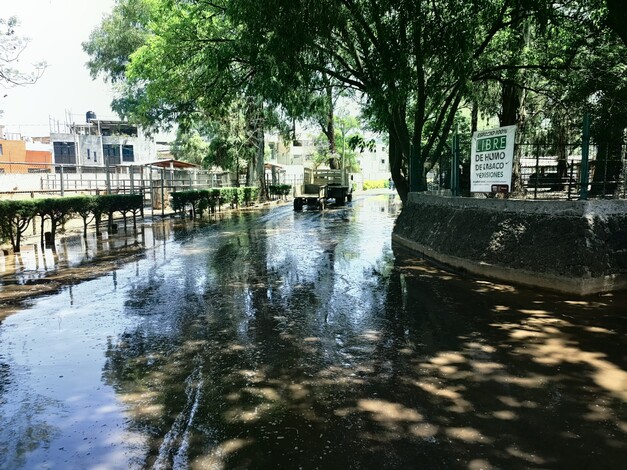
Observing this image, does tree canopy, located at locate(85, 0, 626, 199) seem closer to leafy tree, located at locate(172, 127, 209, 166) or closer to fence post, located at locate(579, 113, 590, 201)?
fence post, located at locate(579, 113, 590, 201)

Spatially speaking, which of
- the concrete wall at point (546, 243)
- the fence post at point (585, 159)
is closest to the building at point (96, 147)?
the concrete wall at point (546, 243)

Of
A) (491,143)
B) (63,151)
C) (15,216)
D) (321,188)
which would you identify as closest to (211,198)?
(321,188)

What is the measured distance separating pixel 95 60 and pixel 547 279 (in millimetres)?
42028

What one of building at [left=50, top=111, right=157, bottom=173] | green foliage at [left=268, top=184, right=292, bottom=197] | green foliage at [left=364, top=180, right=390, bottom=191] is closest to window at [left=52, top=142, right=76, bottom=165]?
building at [left=50, top=111, right=157, bottom=173]

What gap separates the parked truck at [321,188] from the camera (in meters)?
30.6

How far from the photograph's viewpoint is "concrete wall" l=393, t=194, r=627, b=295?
7.57 m

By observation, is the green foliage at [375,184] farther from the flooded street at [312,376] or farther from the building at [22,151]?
the flooded street at [312,376]

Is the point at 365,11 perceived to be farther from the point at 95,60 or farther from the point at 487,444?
the point at 95,60

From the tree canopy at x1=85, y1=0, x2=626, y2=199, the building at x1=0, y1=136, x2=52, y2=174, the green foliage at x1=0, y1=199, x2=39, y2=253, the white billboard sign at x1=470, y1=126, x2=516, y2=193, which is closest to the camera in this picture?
the white billboard sign at x1=470, y1=126, x2=516, y2=193

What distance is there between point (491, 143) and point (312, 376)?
6.98m

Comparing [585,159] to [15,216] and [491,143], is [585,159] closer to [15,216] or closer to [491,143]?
[491,143]

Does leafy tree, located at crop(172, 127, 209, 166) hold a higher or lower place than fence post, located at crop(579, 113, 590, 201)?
higher

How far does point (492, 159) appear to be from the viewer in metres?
9.85

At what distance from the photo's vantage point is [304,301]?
758 centimetres
